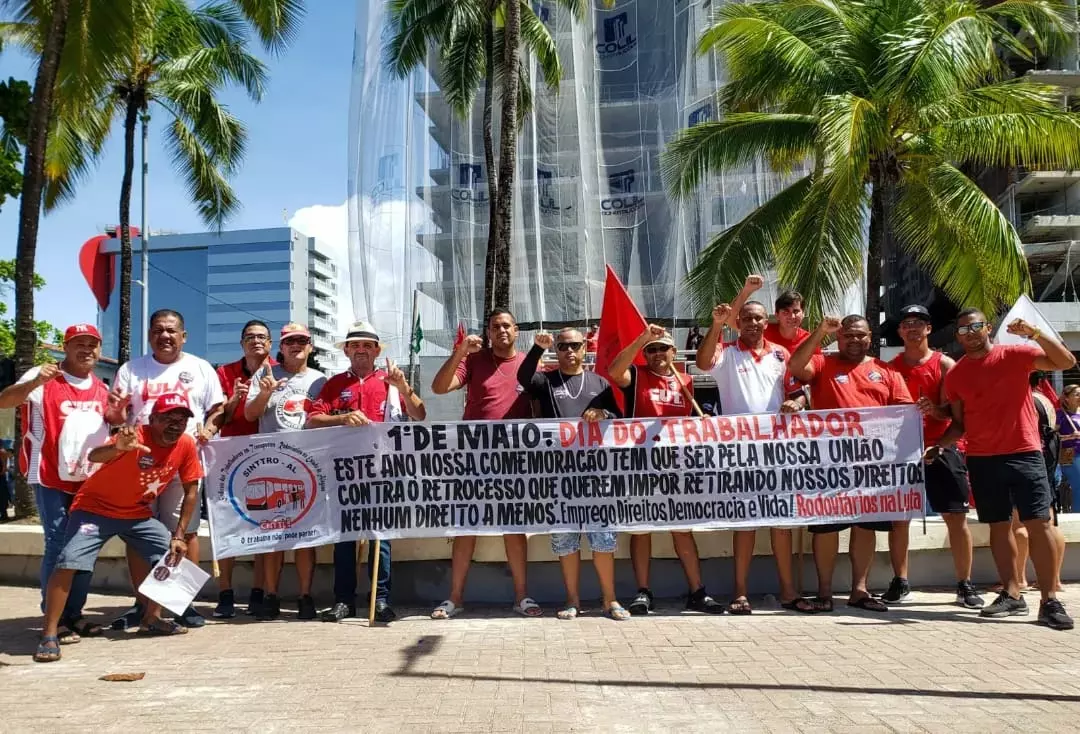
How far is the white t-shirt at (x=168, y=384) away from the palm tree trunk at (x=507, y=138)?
9.46 m

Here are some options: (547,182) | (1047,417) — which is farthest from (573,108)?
(1047,417)

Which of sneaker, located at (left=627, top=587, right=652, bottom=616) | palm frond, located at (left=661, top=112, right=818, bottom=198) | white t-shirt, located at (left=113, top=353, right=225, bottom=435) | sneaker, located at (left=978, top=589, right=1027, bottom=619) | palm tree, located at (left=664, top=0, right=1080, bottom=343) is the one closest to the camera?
white t-shirt, located at (left=113, top=353, right=225, bottom=435)

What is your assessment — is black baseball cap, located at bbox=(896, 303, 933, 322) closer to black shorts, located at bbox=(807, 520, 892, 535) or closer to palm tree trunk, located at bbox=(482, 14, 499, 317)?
black shorts, located at bbox=(807, 520, 892, 535)

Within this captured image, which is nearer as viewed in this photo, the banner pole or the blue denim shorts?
the banner pole

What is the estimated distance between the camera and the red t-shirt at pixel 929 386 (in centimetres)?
671

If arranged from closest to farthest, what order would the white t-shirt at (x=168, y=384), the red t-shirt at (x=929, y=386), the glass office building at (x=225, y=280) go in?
the white t-shirt at (x=168, y=384)
the red t-shirt at (x=929, y=386)
the glass office building at (x=225, y=280)

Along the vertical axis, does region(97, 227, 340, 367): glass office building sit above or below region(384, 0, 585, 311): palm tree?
above

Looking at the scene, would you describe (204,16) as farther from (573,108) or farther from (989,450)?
(989,450)

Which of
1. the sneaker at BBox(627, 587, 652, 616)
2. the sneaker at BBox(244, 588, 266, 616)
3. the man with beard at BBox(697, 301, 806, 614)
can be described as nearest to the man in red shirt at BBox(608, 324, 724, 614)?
the sneaker at BBox(627, 587, 652, 616)

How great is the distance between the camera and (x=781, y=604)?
6570mm

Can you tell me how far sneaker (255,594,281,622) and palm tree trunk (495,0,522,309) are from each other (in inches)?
377

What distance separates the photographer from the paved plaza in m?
3.98

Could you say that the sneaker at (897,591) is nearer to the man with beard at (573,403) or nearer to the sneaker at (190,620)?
the man with beard at (573,403)

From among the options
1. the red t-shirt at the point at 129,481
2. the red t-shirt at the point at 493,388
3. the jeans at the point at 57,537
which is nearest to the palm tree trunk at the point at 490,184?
the red t-shirt at the point at 493,388
